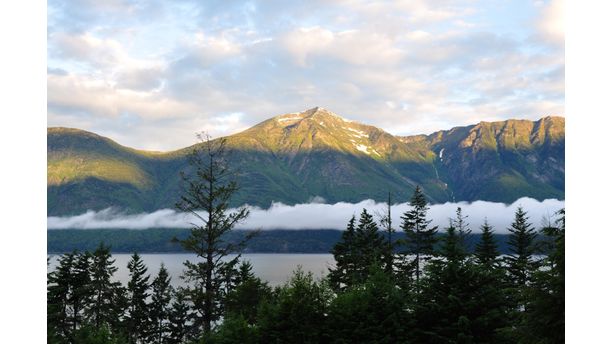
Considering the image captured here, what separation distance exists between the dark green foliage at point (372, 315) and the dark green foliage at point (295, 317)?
1.13 feet

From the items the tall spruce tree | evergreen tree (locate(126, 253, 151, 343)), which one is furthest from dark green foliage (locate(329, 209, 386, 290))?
evergreen tree (locate(126, 253, 151, 343))

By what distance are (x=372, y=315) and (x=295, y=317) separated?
1901 millimetres

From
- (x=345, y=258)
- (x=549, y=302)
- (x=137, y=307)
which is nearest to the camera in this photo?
(x=549, y=302)

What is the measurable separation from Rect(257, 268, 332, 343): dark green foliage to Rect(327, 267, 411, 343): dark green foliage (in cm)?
34

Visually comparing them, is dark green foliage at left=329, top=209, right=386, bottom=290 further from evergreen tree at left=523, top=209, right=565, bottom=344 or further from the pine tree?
evergreen tree at left=523, top=209, right=565, bottom=344

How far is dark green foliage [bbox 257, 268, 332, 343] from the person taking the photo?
13.3m

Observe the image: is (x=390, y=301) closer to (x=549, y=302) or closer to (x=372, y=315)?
(x=372, y=315)

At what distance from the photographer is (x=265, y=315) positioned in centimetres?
1371

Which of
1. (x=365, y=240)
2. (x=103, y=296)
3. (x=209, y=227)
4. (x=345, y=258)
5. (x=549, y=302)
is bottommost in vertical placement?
(x=103, y=296)

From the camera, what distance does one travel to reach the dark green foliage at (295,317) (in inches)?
522

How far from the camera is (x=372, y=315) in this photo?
12.9 m

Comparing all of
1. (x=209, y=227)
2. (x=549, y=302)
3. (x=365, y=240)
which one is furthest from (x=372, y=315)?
(x=365, y=240)
